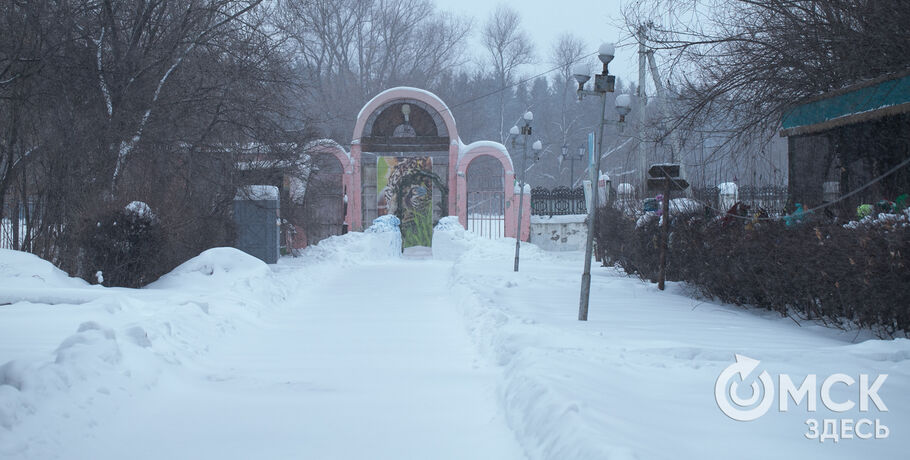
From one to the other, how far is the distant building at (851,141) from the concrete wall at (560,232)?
16715 mm

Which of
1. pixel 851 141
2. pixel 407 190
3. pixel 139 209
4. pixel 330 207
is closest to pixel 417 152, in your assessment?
pixel 407 190

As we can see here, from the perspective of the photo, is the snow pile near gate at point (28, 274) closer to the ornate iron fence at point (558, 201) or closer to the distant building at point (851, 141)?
the distant building at point (851, 141)

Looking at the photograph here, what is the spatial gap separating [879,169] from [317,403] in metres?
9.14

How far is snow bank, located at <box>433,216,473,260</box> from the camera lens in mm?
27766

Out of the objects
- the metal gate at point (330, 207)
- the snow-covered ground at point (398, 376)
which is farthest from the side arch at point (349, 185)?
the snow-covered ground at point (398, 376)

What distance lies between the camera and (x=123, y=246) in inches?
488

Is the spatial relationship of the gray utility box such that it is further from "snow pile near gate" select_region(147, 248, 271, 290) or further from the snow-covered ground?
the snow-covered ground

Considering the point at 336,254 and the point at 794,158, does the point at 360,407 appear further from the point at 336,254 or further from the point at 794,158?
the point at 336,254

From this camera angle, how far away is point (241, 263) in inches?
560

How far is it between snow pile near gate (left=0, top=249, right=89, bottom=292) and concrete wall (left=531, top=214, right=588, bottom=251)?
2066 cm

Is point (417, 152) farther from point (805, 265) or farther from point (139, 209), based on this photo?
point (805, 265)

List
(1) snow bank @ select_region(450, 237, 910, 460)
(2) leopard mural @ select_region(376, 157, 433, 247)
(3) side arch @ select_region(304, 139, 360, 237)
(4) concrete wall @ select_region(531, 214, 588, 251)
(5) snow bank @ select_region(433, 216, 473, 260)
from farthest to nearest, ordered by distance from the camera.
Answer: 1. (2) leopard mural @ select_region(376, 157, 433, 247)
2. (3) side arch @ select_region(304, 139, 360, 237)
3. (4) concrete wall @ select_region(531, 214, 588, 251)
4. (5) snow bank @ select_region(433, 216, 473, 260)
5. (1) snow bank @ select_region(450, 237, 910, 460)

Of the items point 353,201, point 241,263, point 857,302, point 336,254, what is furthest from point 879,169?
point 353,201

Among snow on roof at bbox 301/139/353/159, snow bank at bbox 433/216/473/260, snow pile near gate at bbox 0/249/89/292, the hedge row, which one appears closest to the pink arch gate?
snow on roof at bbox 301/139/353/159
